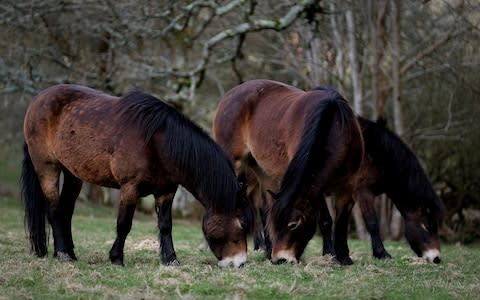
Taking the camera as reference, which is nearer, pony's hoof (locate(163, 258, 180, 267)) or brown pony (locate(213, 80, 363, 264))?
brown pony (locate(213, 80, 363, 264))

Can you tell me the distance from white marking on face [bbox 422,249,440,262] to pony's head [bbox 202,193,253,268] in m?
2.92

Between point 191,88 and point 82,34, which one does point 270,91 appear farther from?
point 82,34

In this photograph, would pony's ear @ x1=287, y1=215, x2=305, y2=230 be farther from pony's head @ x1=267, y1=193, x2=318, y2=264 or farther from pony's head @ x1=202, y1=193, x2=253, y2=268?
pony's head @ x1=202, y1=193, x2=253, y2=268

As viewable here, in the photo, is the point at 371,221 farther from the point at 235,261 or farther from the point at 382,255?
the point at 235,261

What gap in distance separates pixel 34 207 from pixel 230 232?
8.31ft

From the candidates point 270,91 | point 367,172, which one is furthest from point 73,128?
point 367,172

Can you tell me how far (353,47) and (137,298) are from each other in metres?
10.7

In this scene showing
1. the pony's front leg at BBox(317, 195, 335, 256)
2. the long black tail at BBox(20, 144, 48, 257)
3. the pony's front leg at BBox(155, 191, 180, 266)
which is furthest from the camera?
the pony's front leg at BBox(317, 195, 335, 256)

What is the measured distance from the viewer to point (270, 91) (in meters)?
8.50

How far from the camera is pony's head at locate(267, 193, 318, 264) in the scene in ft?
21.8

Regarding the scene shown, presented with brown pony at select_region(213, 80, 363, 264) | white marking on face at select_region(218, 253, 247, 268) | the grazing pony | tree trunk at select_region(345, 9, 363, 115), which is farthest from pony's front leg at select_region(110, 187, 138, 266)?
tree trunk at select_region(345, 9, 363, 115)

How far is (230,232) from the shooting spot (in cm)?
662

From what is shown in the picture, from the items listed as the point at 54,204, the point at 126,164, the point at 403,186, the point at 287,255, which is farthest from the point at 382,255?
the point at 54,204

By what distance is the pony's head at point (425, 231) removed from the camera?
8.59 metres
